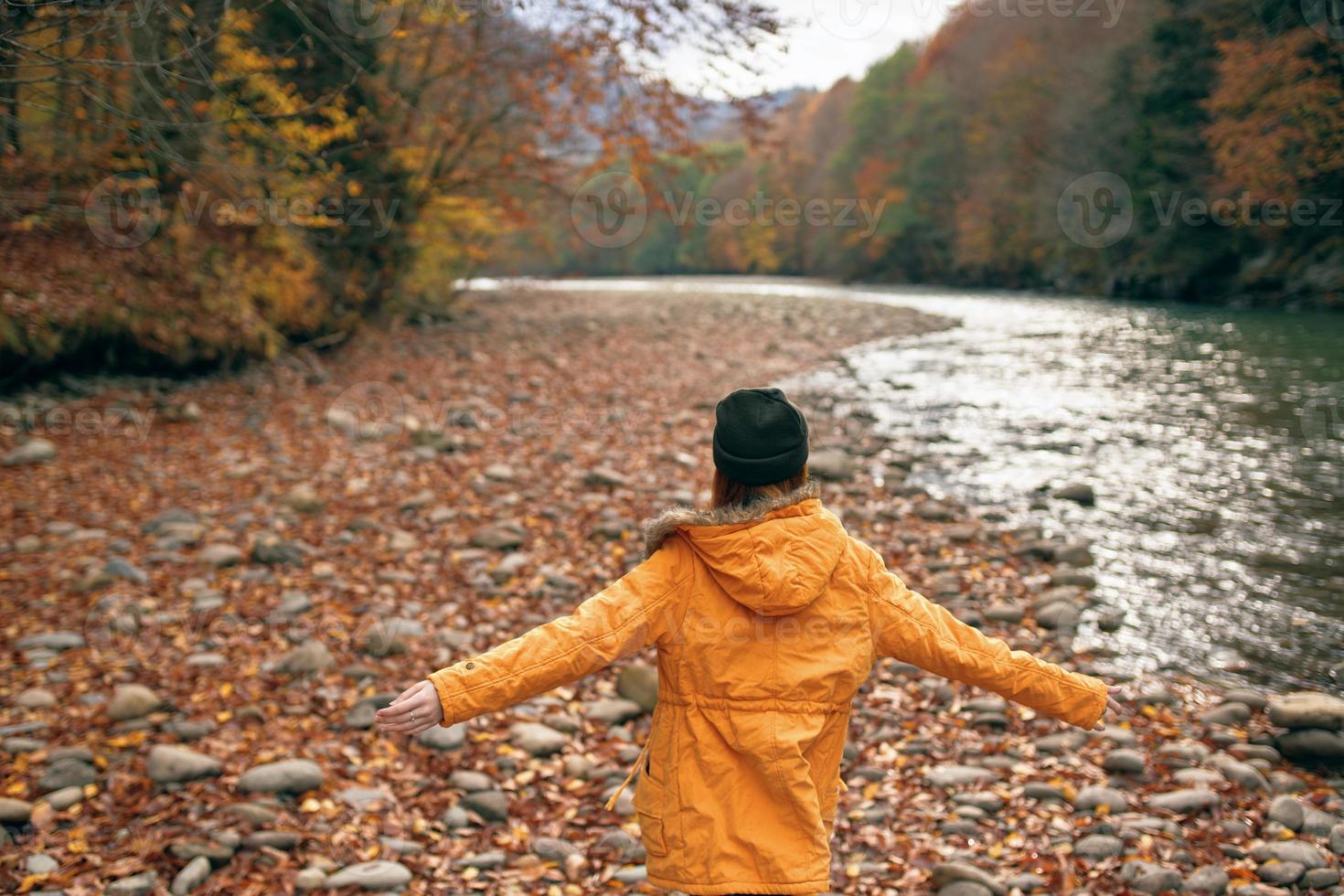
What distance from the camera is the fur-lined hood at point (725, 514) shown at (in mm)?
2309

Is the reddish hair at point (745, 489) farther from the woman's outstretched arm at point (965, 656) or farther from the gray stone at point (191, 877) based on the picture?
the gray stone at point (191, 877)

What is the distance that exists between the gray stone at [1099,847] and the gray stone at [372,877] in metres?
2.83

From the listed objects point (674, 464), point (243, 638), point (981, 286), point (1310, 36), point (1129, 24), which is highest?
point (1129, 24)

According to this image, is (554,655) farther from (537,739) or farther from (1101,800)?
(1101,800)

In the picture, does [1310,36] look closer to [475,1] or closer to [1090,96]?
[1090,96]

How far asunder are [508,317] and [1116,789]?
2213cm

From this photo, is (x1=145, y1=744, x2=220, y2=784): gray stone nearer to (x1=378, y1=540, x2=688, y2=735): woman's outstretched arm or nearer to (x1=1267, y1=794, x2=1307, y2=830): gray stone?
(x1=378, y1=540, x2=688, y2=735): woman's outstretched arm

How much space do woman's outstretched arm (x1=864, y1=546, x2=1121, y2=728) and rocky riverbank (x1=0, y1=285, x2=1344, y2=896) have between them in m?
1.50

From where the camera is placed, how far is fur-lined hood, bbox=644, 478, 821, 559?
2309mm

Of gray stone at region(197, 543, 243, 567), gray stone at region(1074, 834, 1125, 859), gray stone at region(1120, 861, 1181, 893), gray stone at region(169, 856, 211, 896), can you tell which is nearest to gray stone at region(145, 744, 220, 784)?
gray stone at region(169, 856, 211, 896)

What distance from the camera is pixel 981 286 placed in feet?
153

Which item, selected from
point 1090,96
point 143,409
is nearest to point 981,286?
point 1090,96

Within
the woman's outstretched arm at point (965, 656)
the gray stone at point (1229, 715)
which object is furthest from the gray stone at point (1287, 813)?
the woman's outstretched arm at point (965, 656)

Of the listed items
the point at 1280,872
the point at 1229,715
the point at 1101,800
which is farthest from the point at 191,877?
the point at 1229,715
